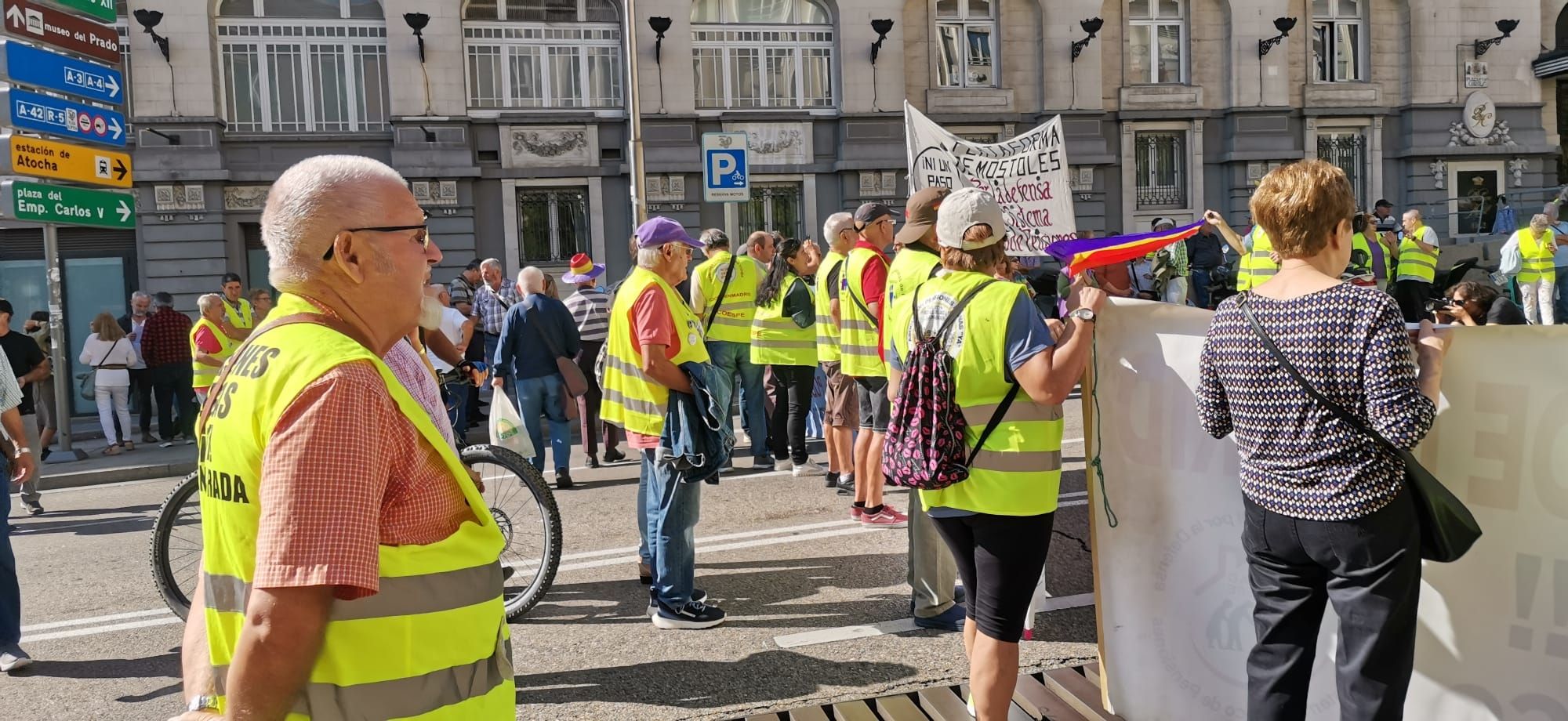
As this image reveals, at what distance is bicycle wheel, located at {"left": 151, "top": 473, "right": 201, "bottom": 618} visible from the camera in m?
5.09

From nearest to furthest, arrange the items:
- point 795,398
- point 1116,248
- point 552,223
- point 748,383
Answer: point 1116,248
point 795,398
point 748,383
point 552,223

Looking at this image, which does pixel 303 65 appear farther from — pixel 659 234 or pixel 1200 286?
pixel 659 234

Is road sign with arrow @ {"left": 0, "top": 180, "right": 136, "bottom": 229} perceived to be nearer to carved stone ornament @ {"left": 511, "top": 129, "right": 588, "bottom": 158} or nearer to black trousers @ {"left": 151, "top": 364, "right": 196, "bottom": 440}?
black trousers @ {"left": 151, "top": 364, "right": 196, "bottom": 440}

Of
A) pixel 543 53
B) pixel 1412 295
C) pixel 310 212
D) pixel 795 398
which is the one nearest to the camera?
pixel 310 212

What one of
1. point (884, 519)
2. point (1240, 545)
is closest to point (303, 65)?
point (884, 519)

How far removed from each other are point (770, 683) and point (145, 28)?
768 inches

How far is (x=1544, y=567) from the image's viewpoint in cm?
257

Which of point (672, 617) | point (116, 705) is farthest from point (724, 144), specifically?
point (116, 705)

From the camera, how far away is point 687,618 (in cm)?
494

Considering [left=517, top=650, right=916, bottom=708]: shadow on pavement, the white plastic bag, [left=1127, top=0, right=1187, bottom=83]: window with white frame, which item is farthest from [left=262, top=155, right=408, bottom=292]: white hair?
[left=1127, top=0, right=1187, bottom=83]: window with white frame

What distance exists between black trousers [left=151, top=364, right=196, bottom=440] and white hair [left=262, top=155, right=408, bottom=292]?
12.5 metres

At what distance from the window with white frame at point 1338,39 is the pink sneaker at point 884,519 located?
22.0 m

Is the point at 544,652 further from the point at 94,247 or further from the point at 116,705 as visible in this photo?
the point at 94,247

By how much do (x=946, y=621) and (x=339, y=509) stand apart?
353 cm
